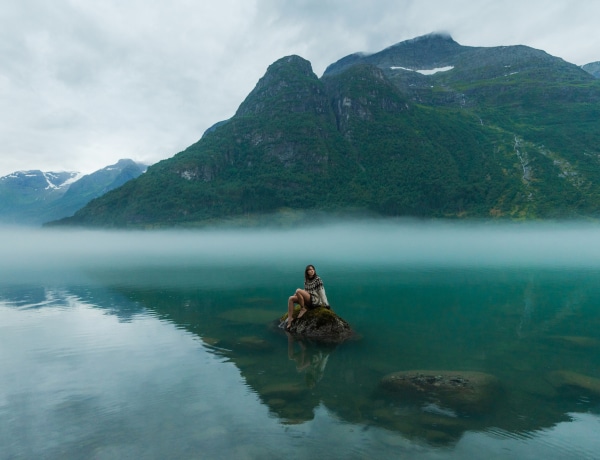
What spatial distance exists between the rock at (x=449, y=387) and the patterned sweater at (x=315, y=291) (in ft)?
25.6

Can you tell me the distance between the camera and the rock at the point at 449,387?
40.6ft

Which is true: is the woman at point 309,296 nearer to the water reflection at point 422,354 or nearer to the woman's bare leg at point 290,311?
the woman's bare leg at point 290,311

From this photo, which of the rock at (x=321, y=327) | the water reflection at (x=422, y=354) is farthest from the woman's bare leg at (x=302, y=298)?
the water reflection at (x=422, y=354)

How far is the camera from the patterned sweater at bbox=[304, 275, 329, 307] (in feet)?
71.3

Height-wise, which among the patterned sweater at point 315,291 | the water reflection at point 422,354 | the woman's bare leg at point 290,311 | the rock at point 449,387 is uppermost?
the patterned sweater at point 315,291

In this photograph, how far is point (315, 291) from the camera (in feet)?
71.8

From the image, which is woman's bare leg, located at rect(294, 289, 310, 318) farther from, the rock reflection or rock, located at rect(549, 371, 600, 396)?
rock, located at rect(549, 371, 600, 396)

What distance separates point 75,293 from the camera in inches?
1489

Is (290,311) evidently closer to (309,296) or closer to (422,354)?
(309,296)

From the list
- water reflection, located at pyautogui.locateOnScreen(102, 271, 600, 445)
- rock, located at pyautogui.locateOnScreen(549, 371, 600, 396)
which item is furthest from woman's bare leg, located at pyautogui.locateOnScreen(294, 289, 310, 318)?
rock, located at pyautogui.locateOnScreen(549, 371, 600, 396)

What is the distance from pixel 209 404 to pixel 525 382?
11.1m

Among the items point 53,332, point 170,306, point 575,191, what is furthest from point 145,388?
point 575,191

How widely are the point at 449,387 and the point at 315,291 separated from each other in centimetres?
966

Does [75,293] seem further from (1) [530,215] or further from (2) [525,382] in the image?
(1) [530,215]
